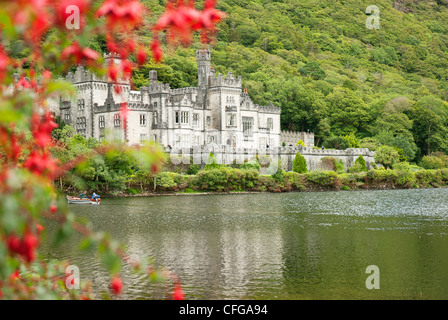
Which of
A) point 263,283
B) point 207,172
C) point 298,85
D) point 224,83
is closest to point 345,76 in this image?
point 298,85

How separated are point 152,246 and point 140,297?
9.53 m

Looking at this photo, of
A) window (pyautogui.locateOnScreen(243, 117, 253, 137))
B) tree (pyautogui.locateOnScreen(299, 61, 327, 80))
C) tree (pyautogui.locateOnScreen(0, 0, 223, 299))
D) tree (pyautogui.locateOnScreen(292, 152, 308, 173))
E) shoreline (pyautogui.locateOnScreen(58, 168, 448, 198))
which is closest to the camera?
tree (pyautogui.locateOnScreen(0, 0, 223, 299))

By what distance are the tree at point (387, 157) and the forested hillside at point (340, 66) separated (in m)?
7.15

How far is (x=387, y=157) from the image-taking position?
76.2 metres

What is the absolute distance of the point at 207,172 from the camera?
59.6 metres

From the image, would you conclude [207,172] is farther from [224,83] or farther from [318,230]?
[318,230]

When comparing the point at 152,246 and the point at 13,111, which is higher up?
the point at 13,111

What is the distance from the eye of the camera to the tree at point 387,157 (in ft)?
249

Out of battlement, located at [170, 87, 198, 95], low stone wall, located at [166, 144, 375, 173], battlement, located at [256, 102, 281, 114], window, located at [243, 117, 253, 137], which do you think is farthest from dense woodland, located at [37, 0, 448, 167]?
window, located at [243, 117, 253, 137]

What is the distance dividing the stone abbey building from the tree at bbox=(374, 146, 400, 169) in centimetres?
1514

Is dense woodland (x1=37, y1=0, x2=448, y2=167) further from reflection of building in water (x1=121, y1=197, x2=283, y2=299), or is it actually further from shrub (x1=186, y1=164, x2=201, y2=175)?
reflection of building in water (x1=121, y1=197, x2=283, y2=299)

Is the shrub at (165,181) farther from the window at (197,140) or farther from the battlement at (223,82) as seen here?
the battlement at (223,82)

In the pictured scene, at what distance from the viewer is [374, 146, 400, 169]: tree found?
76.0m

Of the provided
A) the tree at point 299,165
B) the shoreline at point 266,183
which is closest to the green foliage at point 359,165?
the shoreline at point 266,183
